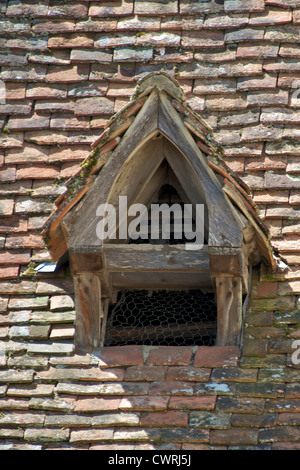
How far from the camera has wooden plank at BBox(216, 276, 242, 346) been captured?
589 cm

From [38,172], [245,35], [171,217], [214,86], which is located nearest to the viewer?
[171,217]

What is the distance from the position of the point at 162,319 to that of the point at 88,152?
118 cm

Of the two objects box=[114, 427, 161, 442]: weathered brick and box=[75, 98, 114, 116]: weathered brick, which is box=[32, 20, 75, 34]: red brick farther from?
box=[114, 427, 161, 442]: weathered brick

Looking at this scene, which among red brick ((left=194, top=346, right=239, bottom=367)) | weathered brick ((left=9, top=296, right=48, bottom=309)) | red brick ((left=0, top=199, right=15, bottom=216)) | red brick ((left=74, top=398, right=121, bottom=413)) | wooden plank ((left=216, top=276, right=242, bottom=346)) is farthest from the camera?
red brick ((left=0, top=199, right=15, bottom=216))

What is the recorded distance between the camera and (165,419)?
556cm

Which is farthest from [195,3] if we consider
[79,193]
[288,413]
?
[288,413]

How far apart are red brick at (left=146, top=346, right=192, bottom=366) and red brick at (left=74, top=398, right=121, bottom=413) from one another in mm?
308

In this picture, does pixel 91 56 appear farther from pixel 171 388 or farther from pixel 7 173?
pixel 171 388

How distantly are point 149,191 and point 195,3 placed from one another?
5.22 ft

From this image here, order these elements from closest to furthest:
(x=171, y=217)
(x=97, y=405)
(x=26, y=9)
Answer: (x=97, y=405) → (x=171, y=217) → (x=26, y=9)

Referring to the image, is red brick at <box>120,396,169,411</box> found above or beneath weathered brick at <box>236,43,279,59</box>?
beneath

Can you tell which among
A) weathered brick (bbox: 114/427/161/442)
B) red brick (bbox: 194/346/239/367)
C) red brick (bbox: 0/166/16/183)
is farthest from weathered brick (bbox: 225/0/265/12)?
weathered brick (bbox: 114/427/161/442)

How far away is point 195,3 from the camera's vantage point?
7.29 metres

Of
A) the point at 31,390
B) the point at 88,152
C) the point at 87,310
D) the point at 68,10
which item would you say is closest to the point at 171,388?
the point at 87,310
